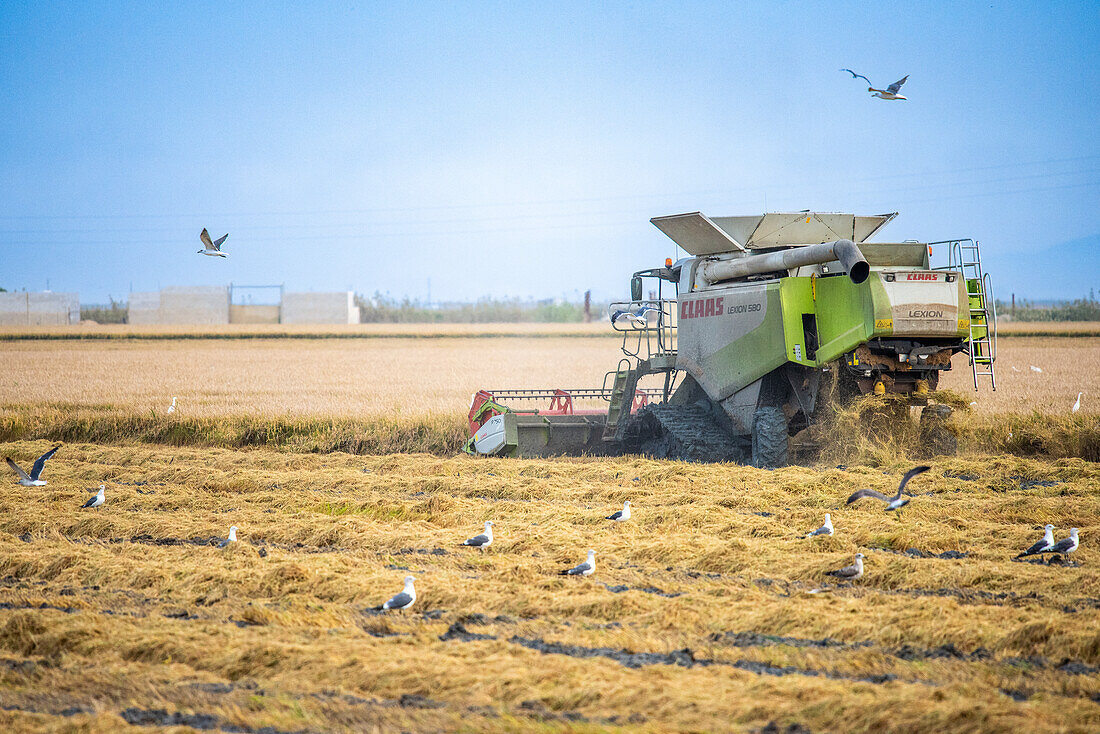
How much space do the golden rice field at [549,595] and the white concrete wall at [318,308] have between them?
54160mm

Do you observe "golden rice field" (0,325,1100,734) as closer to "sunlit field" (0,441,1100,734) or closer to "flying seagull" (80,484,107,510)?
"sunlit field" (0,441,1100,734)

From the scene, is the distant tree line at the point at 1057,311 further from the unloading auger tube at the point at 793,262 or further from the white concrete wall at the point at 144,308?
the white concrete wall at the point at 144,308

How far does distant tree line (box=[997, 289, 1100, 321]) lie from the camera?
49.2 m

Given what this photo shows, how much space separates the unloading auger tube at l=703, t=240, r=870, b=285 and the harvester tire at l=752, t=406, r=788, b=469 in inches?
69.4

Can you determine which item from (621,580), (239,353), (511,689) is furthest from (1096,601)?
(239,353)

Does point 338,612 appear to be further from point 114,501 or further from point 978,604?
point 114,501

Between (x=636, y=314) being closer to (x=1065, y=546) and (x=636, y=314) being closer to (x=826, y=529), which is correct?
(x=826, y=529)

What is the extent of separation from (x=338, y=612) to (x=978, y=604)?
13.3ft

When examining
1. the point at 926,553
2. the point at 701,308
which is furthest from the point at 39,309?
the point at 926,553

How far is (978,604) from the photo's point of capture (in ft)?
18.1

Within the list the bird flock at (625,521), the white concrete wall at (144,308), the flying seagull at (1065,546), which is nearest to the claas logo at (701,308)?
the bird flock at (625,521)

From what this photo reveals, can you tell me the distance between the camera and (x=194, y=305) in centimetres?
6356

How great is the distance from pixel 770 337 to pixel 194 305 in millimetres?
60418

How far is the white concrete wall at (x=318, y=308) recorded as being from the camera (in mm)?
66188
